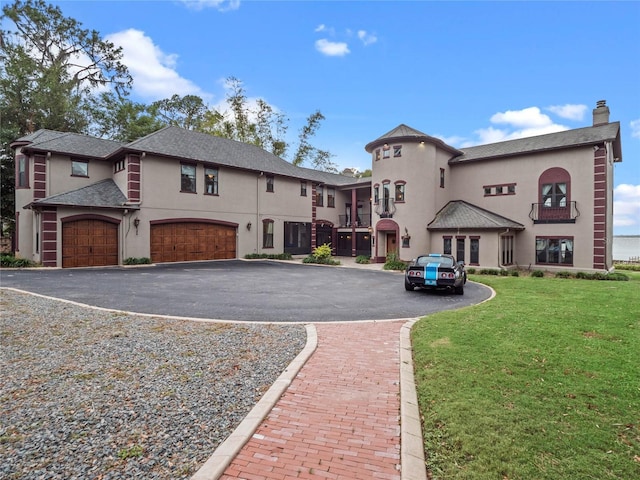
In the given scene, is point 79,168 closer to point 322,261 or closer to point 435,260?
point 322,261

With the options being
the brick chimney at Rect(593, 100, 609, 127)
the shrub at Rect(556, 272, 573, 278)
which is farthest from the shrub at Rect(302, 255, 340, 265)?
the brick chimney at Rect(593, 100, 609, 127)

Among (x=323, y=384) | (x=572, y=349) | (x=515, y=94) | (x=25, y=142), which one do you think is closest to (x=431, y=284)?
(x=572, y=349)

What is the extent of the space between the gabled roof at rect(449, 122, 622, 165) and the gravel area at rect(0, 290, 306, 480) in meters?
21.1

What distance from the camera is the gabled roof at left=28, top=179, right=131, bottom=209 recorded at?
58.5 ft

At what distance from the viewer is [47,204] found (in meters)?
17.4

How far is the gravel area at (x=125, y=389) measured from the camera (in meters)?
3.05

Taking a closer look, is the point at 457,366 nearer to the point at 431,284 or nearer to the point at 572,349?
the point at 572,349

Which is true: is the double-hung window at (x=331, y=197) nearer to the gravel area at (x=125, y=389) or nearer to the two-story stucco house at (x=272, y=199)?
the two-story stucco house at (x=272, y=199)

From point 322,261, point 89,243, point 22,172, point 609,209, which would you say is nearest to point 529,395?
point 322,261

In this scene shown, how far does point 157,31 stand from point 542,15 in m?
25.4

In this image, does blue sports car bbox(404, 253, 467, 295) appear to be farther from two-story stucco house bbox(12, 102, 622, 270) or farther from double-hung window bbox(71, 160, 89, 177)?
double-hung window bbox(71, 160, 89, 177)

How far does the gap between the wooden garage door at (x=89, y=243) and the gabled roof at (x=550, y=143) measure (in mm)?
23532

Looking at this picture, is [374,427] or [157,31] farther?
[157,31]

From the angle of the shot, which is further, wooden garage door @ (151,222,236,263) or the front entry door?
the front entry door
